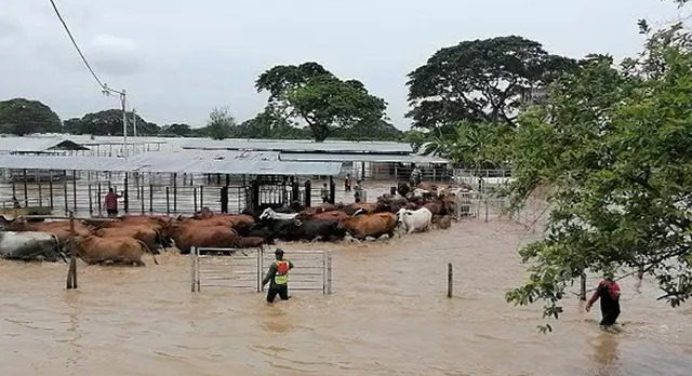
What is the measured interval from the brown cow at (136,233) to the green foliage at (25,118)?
71.3 m

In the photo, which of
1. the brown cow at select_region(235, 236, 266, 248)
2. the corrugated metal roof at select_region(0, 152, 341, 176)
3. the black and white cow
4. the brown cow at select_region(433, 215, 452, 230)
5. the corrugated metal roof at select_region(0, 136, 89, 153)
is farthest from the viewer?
the corrugated metal roof at select_region(0, 136, 89, 153)

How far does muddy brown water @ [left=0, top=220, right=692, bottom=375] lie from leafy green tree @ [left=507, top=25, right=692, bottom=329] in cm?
341

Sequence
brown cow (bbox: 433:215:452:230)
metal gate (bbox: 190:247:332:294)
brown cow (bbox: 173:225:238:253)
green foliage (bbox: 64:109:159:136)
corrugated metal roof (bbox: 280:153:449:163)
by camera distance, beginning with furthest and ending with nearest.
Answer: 1. green foliage (bbox: 64:109:159:136)
2. corrugated metal roof (bbox: 280:153:449:163)
3. brown cow (bbox: 433:215:452:230)
4. brown cow (bbox: 173:225:238:253)
5. metal gate (bbox: 190:247:332:294)

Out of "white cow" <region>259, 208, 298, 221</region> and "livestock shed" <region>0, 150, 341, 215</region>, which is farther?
"livestock shed" <region>0, 150, 341, 215</region>

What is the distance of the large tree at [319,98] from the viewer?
58094 millimetres

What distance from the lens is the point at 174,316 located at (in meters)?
13.3

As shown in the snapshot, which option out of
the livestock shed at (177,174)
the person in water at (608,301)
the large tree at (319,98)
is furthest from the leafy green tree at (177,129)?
the person in water at (608,301)

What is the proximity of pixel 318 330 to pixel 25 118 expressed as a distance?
85534 millimetres

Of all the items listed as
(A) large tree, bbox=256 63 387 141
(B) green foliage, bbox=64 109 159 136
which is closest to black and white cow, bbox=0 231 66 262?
(A) large tree, bbox=256 63 387 141

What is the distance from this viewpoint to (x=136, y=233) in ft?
63.2

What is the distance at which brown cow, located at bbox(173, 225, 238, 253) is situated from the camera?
63.6ft

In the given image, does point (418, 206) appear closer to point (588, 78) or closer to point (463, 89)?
point (588, 78)

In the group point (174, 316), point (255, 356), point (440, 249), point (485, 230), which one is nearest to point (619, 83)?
point (255, 356)

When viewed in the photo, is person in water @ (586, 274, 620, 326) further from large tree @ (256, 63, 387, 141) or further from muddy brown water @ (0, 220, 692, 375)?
large tree @ (256, 63, 387, 141)
